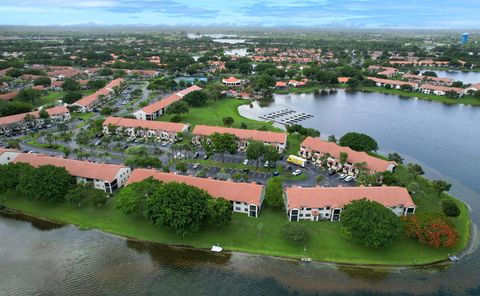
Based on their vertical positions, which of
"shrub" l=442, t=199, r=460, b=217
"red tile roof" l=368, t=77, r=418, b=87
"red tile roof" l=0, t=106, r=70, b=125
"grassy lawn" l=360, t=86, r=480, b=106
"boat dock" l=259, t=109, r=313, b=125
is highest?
"red tile roof" l=368, t=77, r=418, b=87

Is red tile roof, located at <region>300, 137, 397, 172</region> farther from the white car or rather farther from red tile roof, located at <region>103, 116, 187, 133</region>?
red tile roof, located at <region>103, 116, 187, 133</region>

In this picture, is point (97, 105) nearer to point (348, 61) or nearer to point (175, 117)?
point (175, 117)

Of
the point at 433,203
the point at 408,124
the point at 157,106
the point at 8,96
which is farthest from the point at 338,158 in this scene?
the point at 8,96

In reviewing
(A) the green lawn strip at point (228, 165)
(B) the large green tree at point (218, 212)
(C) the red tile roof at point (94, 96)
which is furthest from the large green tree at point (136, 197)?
(C) the red tile roof at point (94, 96)

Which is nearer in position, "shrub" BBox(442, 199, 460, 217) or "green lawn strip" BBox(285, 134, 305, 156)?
"shrub" BBox(442, 199, 460, 217)

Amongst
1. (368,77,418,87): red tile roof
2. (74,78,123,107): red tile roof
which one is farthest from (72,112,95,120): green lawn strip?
(368,77,418,87): red tile roof

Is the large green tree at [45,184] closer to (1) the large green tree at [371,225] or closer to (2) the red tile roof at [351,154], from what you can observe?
(1) the large green tree at [371,225]

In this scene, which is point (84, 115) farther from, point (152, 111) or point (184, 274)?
A: point (184, 274)
